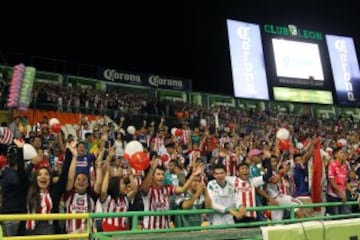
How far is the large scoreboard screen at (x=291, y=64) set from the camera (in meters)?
22.2

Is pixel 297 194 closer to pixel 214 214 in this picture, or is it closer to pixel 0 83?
pixel 214 214

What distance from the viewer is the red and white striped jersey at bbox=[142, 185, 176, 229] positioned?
19.6 feet

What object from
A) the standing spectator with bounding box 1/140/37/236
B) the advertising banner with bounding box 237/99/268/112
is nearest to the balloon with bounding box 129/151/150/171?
the standing spectator with bounding box 1/140/37/236

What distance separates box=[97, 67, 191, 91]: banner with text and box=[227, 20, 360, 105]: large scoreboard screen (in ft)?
15.8

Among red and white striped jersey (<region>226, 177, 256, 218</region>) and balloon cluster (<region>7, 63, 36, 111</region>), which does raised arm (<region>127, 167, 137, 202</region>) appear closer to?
red and white striped jersey (<region>226, 177, 256, 218</region>)

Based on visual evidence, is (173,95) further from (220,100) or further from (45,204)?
(45,204)

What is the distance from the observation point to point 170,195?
6.47 m

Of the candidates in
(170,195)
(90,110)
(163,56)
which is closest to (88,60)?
(163,56)

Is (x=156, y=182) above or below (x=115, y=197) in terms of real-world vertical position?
above

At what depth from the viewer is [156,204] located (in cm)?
616

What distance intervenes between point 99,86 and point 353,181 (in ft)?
52.7

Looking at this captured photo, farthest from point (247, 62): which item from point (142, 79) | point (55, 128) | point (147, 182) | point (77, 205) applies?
point (77, 205)

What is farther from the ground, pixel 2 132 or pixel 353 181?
pixel 2 132

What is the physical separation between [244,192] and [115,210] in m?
2.10
